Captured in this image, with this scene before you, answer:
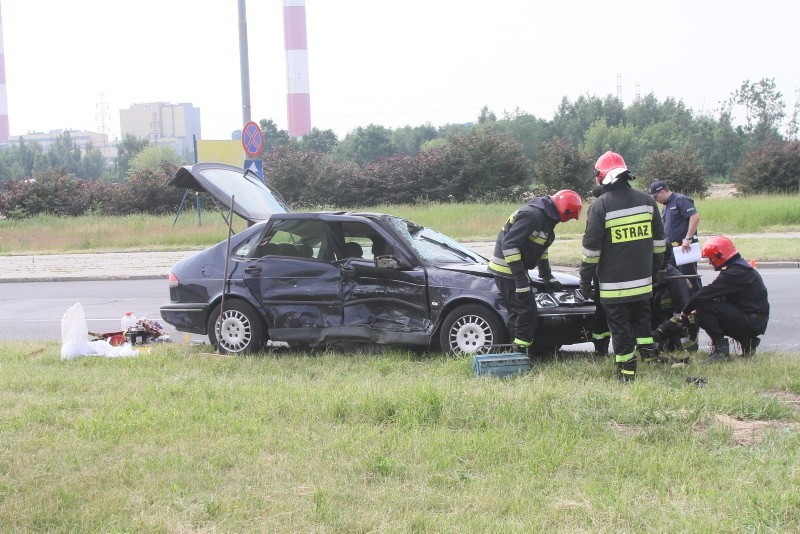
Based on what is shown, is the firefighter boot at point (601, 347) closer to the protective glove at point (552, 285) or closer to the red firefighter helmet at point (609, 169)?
the protective glove at point (552, 285)

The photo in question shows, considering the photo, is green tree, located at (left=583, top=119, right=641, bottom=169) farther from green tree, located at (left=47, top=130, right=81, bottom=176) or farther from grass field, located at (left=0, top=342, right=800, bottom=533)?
green tree, located at (left=47, top=130, right=81, bottom=176)

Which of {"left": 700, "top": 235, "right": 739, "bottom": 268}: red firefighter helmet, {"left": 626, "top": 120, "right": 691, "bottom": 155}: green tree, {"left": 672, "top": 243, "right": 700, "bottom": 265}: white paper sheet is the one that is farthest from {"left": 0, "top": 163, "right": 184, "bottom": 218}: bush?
{"left": 626, "top": 120, "right": 691, "bottom": 155}: green tree

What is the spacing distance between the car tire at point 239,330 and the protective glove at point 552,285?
2.85 m

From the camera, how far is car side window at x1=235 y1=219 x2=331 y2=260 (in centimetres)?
830

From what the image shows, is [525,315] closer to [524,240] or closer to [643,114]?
[524,240]

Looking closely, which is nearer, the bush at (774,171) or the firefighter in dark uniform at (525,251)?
the firefighter in dark uniform at (525,251)

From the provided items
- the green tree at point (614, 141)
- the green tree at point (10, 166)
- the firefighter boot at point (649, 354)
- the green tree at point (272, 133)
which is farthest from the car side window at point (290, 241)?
the green tree at point (10, 166)

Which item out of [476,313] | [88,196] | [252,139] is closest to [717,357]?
[476,313]

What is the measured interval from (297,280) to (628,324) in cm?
329

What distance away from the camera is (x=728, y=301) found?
7270mm

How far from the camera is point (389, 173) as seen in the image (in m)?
41.0

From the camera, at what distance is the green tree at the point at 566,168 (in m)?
38.6

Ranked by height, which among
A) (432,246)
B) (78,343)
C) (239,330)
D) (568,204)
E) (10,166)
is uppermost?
(10,166)

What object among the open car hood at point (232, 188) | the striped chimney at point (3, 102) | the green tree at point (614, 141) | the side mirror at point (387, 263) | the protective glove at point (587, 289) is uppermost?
the striped chimney at point (3, 102)
